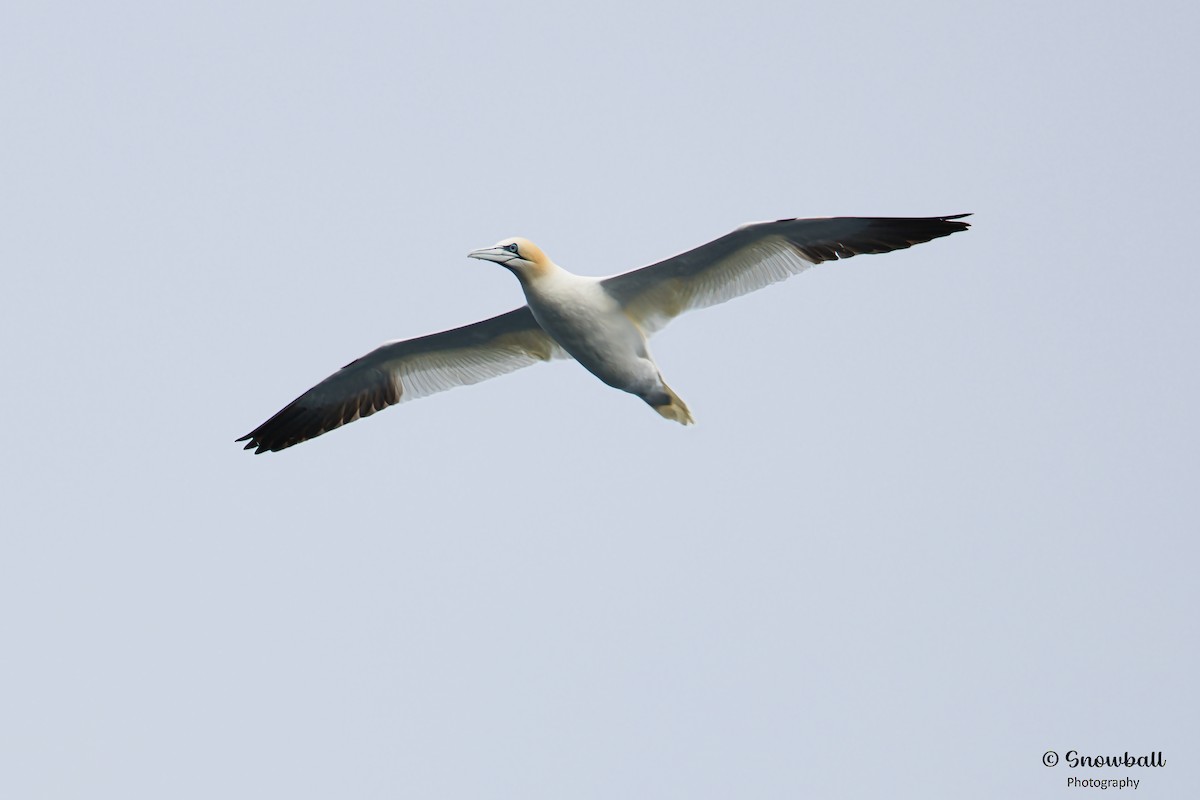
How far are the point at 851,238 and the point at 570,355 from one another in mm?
3374

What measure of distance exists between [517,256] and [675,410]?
2493 mm

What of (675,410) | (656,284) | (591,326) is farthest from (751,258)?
(675,410)

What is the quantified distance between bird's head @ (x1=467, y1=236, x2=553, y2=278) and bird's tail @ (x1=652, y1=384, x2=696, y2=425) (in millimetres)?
2020

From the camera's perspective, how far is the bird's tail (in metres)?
16.9

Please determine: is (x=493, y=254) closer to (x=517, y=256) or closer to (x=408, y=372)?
(x=517, y=256)

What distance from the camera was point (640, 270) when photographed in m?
16.1

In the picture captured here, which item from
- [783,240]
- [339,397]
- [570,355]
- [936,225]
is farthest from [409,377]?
[936,225]

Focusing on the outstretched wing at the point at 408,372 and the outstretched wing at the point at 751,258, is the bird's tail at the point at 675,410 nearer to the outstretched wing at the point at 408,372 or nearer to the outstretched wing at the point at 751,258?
the outstretched wing at the point at 751,258

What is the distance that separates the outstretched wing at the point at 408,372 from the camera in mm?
17938

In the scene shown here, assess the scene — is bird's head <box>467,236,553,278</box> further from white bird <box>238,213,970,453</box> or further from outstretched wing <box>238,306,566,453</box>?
outstretched wing <box>238,306,566,453</box>

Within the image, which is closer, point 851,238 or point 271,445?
point 851,238

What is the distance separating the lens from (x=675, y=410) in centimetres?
1703

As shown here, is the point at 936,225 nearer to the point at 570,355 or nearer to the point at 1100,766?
the point at 570,355

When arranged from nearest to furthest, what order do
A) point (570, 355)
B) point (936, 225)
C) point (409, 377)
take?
point (936, 225), point (570, 355), point (409, 377)
